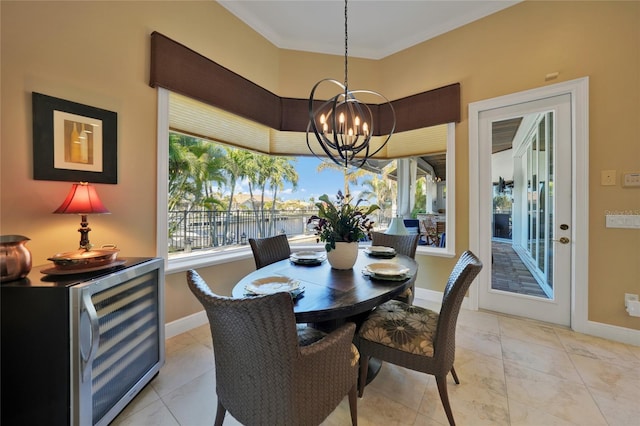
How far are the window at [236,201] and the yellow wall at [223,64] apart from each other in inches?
4.4

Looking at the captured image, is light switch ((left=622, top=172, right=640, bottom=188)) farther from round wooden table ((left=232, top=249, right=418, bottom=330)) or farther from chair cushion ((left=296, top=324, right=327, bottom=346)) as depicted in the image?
chair cushion ((left=296, top=324, right=327, bottom=346))

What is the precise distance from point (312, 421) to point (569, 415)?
63.8 inches

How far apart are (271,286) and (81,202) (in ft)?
4.43

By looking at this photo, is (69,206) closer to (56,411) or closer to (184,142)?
(56,411)

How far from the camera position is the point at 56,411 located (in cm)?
130

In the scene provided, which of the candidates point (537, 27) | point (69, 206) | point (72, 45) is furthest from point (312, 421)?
point (537, 27)

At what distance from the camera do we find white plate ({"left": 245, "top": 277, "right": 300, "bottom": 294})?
4.86 feet

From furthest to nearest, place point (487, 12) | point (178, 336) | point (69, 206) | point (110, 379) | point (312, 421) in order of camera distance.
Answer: point (487, 12) < point (178, 336) < point (69, 206) < point (110, 379) < point (312, 421)

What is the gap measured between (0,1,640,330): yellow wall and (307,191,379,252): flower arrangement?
1.54m

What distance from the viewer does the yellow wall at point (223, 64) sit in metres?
1.71

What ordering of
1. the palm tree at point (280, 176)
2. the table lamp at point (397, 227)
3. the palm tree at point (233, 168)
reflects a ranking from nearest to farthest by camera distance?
the palm tree at point (233, 168)
the table lamp at point (397, 227)
the palm tree at point (280, 176)

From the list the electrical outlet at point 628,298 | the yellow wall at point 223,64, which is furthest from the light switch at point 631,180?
the electrical outlet at point 628,298

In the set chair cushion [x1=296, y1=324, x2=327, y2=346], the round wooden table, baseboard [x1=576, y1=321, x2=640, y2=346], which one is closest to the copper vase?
the round wooden table

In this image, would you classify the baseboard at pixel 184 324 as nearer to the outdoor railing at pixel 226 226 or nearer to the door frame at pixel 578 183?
the outdoor railing at pixel 226 226
